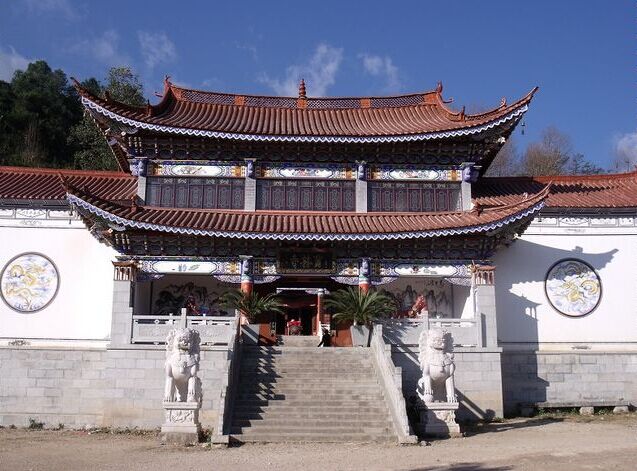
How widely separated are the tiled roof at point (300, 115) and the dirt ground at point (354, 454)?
28.6 feet

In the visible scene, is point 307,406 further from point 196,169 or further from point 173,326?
point 196,169

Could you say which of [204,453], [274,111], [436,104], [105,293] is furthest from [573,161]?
[204,453]

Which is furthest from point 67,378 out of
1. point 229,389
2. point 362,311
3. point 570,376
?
point 570,376

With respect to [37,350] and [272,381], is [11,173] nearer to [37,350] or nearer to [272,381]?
[37,350]

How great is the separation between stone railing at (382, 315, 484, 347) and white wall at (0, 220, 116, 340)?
25.9ft

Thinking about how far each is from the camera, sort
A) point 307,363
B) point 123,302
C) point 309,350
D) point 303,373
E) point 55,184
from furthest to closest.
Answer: point 55,184 < point 123,302 < point 309,350 < point 307,363 < point 303,373

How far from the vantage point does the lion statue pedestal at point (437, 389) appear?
12922mm

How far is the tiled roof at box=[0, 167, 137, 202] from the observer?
18281 millimetres

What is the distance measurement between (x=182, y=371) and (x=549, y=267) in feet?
37.4

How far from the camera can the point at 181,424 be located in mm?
12203

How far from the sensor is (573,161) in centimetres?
4422

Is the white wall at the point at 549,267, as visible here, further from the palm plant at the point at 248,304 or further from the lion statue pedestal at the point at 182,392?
the lion statue pedestal at the point at 182,392

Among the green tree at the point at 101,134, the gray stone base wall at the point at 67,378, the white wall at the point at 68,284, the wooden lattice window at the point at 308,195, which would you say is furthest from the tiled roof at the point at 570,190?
the green tree at the point at 101,134

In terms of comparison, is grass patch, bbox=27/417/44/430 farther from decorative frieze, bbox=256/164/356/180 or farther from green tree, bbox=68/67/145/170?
green tree, bbox=68/67/145/170
